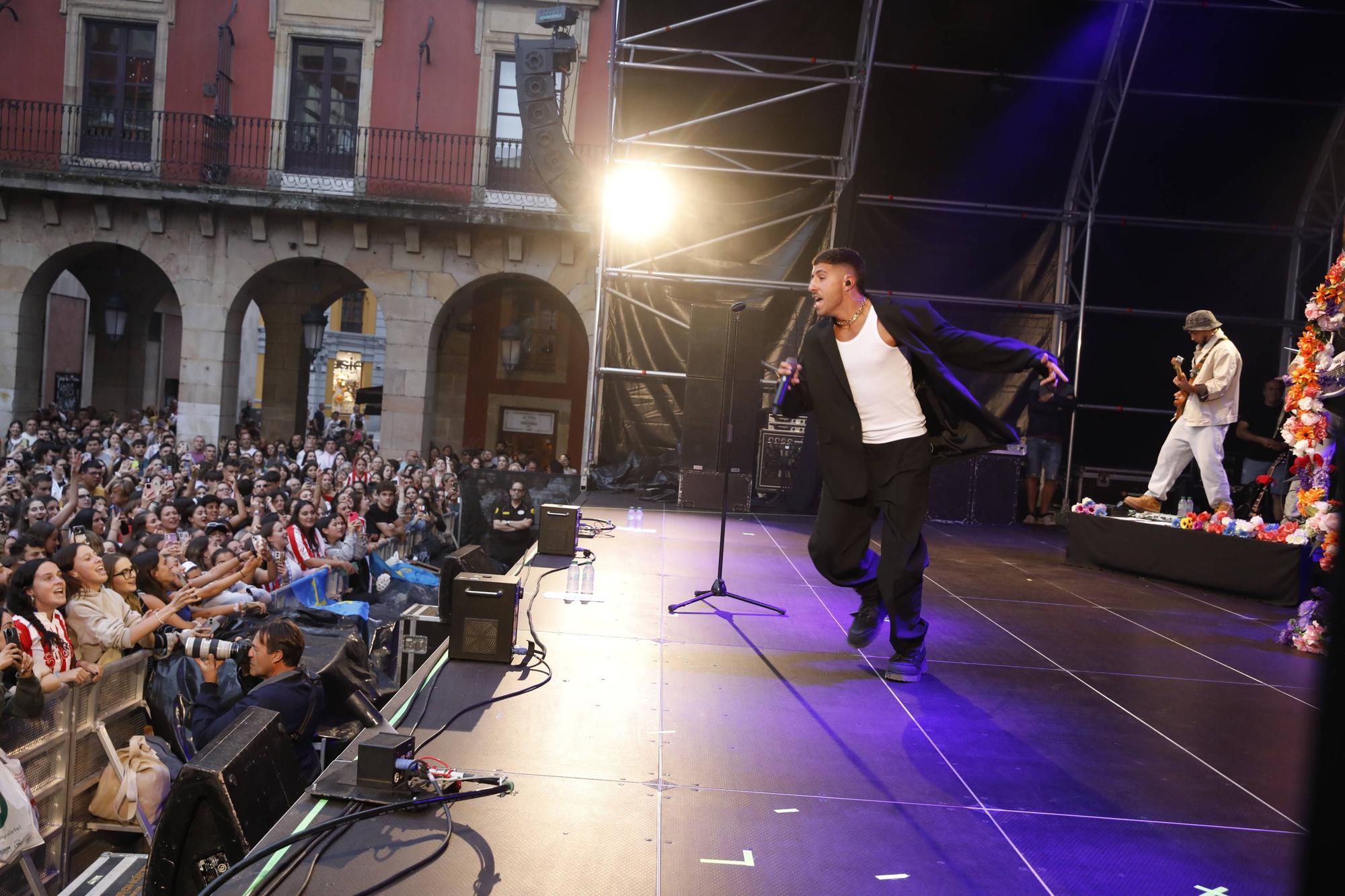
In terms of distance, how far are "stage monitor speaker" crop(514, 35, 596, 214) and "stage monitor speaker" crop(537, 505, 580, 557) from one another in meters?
8.77

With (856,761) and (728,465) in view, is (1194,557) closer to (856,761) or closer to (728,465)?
(728,465)

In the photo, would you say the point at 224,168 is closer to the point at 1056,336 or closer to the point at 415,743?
the point at 1056,336

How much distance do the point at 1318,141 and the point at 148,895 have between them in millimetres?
12744

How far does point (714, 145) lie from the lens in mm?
12117

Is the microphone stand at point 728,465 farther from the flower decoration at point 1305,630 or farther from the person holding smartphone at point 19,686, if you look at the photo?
the person holding smartphone at point 19,686

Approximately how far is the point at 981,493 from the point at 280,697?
8.71m

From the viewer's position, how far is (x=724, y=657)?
4574mm

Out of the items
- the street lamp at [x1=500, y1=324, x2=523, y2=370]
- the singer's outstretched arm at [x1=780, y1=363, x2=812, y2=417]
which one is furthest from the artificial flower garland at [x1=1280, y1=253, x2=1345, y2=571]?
the street lamp at [x1=500, y1=324, x2=523, y2=370]

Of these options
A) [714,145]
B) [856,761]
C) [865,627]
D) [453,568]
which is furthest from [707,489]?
[856,761]

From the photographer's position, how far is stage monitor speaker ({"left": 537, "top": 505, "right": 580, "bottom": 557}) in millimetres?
6926

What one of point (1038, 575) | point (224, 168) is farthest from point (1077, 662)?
point (224, 168)

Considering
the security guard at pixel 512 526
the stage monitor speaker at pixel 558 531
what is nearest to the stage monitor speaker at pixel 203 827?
the stage monitor speaker at pixel 558 531

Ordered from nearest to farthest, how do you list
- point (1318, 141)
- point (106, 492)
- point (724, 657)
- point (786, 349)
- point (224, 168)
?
point (724, 657)
point (106, 492)
point (1318, 141)
point (786, 349)
point (224, 168)

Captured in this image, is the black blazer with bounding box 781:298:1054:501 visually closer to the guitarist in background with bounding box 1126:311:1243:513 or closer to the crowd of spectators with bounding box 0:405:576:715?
the crowd of spectators with bounding box 0:405:576:715
